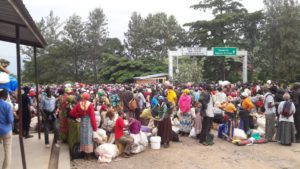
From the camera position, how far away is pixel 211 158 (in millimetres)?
8242

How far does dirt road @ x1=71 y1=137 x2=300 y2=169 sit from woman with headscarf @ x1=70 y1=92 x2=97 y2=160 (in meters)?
0.46

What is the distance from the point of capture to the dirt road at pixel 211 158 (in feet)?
24.8

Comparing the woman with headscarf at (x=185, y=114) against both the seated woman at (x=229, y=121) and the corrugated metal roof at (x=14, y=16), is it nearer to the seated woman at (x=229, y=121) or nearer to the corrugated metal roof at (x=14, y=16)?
the seated woman at (x=229, y=121)

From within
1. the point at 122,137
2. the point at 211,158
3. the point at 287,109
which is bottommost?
the point at 211,158

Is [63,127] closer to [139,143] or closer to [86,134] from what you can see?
[86,134]

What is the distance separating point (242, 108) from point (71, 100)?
5705mm

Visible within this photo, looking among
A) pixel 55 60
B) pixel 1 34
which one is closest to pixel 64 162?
pixel 1 34

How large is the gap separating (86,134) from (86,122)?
288mm

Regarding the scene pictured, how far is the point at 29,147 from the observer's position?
8.29 metres

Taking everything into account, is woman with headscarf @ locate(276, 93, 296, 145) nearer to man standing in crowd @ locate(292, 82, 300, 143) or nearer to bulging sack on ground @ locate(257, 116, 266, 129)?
man standing in crowd @ locate(292, 82, 300, 143)

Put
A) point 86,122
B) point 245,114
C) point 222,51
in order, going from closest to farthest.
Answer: point 86,122 → point 245,114 → point 222,51

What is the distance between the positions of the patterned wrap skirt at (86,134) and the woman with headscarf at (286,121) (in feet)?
19.0

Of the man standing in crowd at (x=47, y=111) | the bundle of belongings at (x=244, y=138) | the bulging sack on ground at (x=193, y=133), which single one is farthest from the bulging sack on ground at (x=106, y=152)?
the bundle of belongings at (x=244, y=138)

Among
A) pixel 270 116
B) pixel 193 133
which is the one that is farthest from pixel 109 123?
pixel 270 116
